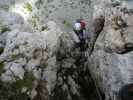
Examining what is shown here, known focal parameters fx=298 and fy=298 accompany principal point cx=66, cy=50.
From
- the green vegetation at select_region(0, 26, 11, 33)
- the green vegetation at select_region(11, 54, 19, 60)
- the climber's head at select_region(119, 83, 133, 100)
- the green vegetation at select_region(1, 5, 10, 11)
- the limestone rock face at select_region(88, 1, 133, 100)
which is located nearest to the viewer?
the climber's head at select_region(119, 83, 133, 100)

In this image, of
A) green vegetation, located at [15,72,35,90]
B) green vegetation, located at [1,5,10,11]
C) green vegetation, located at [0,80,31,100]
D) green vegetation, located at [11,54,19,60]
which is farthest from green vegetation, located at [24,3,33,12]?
green vegetation, located at [0,80,31,100]

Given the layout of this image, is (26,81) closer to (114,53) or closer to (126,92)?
(114,53)

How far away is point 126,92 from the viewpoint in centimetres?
831

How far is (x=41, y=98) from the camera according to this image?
975 centimetres

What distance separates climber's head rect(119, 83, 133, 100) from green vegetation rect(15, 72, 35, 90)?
9.85 feet

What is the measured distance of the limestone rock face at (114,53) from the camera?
945 centimetres

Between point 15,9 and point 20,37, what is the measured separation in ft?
25.8

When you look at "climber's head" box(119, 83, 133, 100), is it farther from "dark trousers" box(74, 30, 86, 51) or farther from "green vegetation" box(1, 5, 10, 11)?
"green vegetation" box(1, 5, 10, 11)

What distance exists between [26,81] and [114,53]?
314 centimetres

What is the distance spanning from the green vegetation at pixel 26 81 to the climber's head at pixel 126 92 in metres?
3.00

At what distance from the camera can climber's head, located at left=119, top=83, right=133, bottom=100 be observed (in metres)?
8.13

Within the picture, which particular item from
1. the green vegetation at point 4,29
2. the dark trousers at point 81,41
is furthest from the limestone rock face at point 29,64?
the dark trousers at point 81,41

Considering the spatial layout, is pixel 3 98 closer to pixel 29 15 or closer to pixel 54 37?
pixel 54 37

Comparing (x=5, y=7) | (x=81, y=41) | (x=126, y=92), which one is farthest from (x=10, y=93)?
(x=5, y=7)
